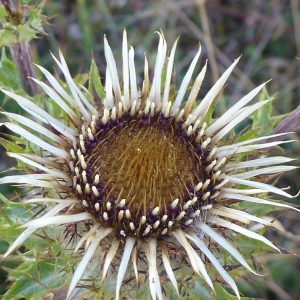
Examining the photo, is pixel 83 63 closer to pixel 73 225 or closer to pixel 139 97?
pixel 139 97

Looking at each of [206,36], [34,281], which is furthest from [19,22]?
[206,36]

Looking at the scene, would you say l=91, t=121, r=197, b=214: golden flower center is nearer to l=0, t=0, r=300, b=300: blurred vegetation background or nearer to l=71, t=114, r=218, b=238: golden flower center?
l=71, t=114, r=218, b=238: golden flower center

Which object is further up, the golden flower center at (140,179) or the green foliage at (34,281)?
the golden flower center at (140,179)

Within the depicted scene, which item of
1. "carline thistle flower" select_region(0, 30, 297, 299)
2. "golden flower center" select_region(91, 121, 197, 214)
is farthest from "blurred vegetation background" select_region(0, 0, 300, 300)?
"golden flower center" select_region(91, 121, 197, 214)

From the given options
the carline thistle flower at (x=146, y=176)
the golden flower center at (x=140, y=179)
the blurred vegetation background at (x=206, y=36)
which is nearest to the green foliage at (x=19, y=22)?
the carline thistle flower at (x=146, y=176)

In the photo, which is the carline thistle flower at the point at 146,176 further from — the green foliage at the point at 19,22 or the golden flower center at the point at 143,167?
the green foliage at the point at 19,22

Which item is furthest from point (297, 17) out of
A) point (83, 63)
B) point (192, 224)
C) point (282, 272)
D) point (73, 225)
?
point (73, 225)
